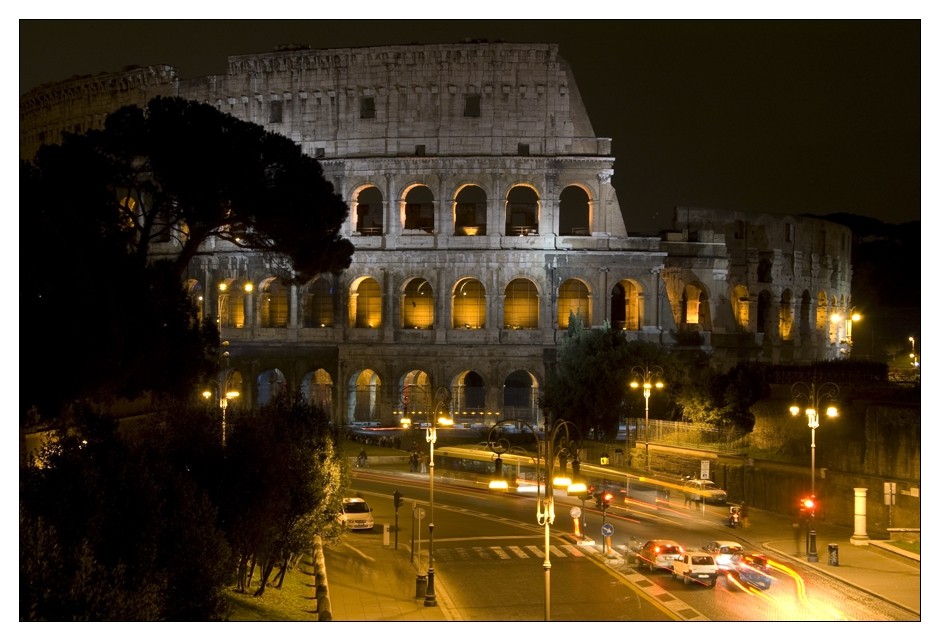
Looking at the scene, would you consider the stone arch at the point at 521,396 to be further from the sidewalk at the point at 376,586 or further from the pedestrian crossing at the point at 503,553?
the sidewalk at the point at 376,586

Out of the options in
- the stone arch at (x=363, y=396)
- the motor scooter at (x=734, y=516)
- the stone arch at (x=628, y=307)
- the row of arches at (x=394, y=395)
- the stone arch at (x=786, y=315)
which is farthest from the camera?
the stone arch at (x=786, y=315)

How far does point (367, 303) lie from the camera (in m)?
52.2

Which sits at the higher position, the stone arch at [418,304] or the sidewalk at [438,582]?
the stone arch at [418,304]

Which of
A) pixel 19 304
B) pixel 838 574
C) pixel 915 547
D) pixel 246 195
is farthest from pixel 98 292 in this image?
pixel 915 547

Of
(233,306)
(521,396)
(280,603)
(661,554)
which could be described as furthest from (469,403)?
(280,603)

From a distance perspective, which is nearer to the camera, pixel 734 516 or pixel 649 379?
pixel 734 516

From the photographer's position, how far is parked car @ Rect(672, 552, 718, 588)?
2255cm

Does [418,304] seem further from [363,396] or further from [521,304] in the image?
[363,396]

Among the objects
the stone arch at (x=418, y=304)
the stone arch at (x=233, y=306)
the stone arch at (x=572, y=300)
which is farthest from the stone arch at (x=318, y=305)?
the stone arch at (x=572, y=300)

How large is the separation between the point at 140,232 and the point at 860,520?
1863 cm

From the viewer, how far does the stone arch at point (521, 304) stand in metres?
51.1

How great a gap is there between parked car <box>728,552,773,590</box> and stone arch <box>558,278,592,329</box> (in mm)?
27874

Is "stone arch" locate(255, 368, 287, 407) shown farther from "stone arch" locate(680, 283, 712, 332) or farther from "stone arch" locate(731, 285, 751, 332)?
"stone arch" locate(731, 285, 751, 332)

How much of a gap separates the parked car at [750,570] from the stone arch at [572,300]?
27.9 meters
